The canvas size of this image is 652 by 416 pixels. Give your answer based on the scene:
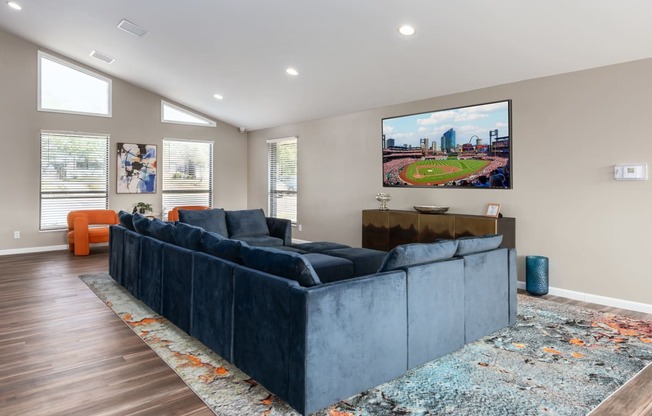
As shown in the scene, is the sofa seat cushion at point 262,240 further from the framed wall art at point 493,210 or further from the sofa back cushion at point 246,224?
the framed wall art at point 493,210

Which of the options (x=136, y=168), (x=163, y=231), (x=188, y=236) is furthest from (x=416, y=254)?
(x=136, y=168)

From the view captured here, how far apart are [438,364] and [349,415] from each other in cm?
91

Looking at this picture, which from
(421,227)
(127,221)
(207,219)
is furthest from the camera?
(207,219)

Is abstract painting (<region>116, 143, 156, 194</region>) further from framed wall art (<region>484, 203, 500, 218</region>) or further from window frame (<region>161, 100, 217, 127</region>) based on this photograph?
framed wall art (<region>484, 203, 500, 218</region>)

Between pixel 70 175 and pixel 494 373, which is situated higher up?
pixel 70 175

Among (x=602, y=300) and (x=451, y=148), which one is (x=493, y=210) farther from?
(x=602, y=300)

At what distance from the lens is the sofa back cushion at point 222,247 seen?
294 cm

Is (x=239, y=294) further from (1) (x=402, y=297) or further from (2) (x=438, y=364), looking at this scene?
(2) (x=438, y=364)

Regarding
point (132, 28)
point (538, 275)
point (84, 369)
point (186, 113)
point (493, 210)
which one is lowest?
point (84, 369)

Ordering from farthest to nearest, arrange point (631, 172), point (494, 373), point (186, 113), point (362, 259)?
point (186, 113), point (362, 259), point (631, 172), point (494, 373)

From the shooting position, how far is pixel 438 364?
9.54 ft

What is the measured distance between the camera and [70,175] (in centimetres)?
809

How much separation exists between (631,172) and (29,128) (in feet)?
29.7

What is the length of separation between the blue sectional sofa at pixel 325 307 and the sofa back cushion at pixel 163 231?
0.02m
